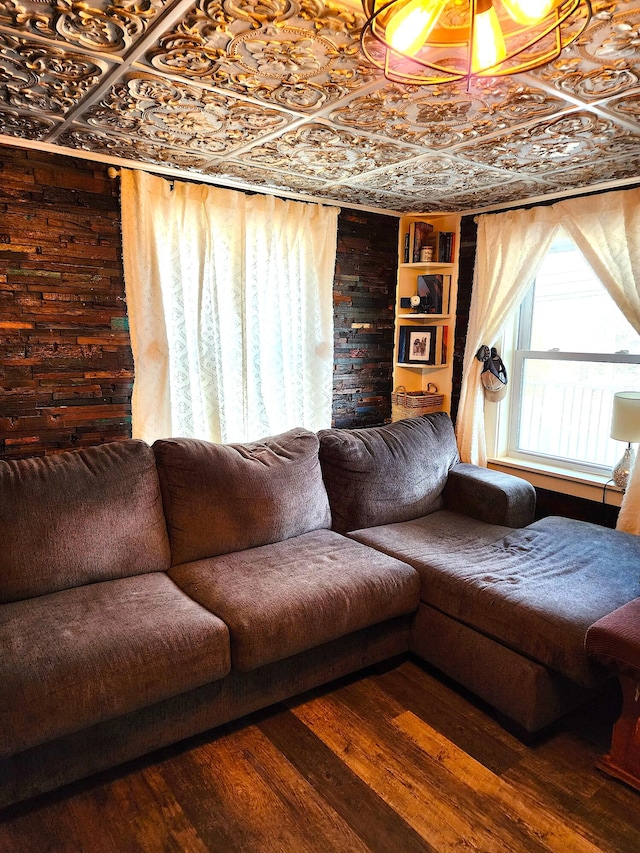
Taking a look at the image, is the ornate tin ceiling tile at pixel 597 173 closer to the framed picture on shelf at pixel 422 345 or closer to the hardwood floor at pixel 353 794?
the framed picture on shelf at pixel 422 345

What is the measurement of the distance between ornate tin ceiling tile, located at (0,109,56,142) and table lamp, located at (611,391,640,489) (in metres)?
2.83

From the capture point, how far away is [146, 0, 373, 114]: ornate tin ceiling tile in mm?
1357

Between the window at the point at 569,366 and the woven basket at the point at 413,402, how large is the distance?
510mm

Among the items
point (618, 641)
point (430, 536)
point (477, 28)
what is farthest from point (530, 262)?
point (618, 641)

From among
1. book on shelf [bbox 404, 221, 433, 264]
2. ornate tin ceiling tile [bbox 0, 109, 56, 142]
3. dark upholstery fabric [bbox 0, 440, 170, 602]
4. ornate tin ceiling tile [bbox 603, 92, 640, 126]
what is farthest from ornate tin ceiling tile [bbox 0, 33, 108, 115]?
book on shelf [bbox 404, 221, 433, 264]

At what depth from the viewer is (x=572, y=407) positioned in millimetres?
3369

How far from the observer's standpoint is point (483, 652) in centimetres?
212

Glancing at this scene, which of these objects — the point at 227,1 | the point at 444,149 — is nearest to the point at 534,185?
the point at 444,149

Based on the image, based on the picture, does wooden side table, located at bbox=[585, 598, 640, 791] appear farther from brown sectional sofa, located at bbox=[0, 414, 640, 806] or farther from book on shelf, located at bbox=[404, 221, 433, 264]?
book on shelf, located at bbox=[404, 221, 433, 264]

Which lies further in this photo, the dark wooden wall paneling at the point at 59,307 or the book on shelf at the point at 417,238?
the book on shelf at the point at 417,238

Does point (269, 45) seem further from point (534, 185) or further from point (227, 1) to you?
point (534, 185)

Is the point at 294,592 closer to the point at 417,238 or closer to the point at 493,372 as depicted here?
the point at 493,372

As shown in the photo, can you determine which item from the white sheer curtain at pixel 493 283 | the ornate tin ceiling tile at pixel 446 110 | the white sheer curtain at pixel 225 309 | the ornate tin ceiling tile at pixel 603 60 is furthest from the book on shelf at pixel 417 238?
the ornate tin ceiling tile at pixel 603 60

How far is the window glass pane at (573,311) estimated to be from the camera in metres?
3.10
